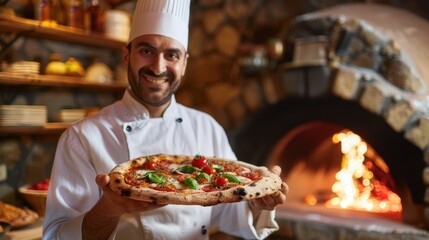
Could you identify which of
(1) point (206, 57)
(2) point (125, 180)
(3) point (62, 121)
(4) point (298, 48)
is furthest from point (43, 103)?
(2) point (125, 180)

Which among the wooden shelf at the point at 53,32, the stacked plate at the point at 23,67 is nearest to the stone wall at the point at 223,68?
the wooden shelf at the point at 53,32

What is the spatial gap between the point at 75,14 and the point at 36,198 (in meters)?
1.31

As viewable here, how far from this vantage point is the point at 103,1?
354 centimetres

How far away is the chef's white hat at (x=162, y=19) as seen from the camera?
1674 mm

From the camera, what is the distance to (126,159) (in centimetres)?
167

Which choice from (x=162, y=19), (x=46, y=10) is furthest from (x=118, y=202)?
(x=46, y=10)

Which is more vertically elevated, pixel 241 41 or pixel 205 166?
pixel 241 41

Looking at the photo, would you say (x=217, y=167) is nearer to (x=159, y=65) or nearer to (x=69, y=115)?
(x=159, y=65)

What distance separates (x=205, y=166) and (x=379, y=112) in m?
1.55

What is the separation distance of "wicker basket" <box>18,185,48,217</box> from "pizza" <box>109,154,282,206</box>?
1.26 meters

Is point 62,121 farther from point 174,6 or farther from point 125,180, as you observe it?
point 125,180

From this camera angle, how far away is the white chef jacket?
149 centimetres

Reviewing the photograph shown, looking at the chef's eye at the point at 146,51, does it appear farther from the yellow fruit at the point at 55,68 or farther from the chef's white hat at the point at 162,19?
the yellow fruit at the point at 55,68

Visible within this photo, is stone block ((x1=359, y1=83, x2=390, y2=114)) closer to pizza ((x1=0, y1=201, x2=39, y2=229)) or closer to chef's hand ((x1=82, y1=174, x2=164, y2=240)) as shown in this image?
chef's hand ((x1=82, y1=174, x2=164, y2=240))
